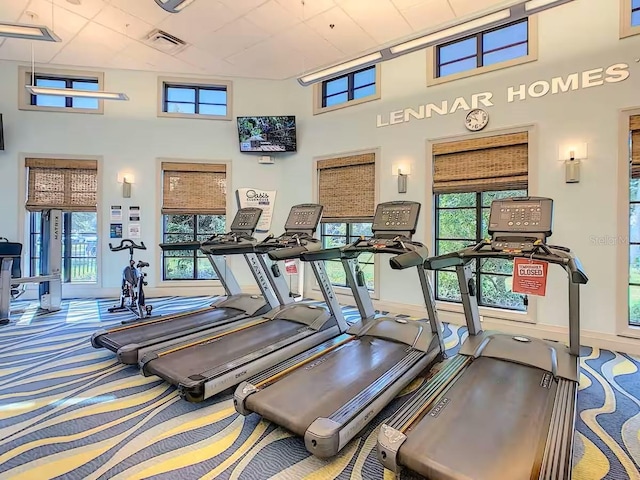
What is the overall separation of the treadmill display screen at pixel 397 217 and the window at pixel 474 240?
191 cm

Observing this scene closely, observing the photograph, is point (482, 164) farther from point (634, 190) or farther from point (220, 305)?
point (220, 305)

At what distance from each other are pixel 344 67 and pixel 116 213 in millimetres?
4927

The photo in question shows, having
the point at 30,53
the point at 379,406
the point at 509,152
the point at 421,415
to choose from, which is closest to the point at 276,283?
the point at 379,406

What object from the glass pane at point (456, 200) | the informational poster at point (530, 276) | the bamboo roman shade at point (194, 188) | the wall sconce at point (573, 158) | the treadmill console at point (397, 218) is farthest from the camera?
the bamboo roman shade at point (194, 188)

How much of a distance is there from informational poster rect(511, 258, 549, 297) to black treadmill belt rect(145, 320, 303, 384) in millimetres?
2242

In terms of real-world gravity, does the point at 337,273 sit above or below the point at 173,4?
below

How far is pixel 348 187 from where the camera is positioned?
20.3 feet

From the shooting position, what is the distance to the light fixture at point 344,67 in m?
3.94

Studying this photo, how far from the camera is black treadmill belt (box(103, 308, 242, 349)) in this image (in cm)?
380

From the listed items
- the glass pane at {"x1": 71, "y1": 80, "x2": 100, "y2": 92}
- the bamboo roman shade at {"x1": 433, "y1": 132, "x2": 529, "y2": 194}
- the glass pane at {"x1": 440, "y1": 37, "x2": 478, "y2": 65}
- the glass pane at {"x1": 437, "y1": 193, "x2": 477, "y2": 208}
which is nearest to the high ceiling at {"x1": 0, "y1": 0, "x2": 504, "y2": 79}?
the glass pane at {"x1": 71, "y1": 80, "x2": 100, "y2": 92}

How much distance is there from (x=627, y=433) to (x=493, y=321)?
2441 mm

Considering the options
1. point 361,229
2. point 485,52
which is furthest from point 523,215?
point 361,229

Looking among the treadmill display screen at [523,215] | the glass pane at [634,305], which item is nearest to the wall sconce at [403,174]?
the treadmill display screen at [523,215]

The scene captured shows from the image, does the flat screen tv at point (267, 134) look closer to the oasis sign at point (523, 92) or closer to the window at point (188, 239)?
the window at point (188, 239)
